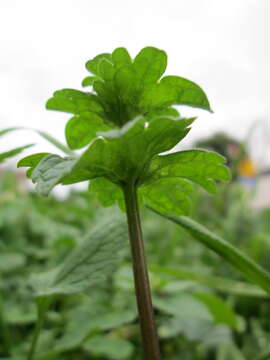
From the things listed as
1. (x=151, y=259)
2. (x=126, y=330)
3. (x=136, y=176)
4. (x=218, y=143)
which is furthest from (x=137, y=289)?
(x=218, y=143)

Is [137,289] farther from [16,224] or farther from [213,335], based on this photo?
[16,224]

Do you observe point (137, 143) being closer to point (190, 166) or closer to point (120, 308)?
point (190, 166)

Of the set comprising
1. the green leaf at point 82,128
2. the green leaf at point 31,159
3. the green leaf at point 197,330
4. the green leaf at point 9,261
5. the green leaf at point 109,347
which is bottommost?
the green leaf at point 197,330

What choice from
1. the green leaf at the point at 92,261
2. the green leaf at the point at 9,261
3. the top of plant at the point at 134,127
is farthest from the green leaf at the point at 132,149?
the green leaf at the point at 9,261

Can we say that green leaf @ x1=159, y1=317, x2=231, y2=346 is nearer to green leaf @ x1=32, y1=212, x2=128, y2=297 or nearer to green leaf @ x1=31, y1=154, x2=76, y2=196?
green leaf @ x1=32, y1=212, x2=128, y2=297

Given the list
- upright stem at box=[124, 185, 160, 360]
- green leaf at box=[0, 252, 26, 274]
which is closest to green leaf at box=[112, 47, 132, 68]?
upright stem at box=[124, 185, 160, 360]

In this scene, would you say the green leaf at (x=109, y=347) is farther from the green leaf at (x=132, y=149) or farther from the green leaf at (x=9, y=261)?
the green leaf at (x=132, y=149)

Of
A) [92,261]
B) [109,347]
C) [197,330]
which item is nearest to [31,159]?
[92,261]
